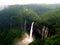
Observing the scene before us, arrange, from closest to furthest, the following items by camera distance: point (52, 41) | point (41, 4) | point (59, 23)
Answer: point (52, 41), point (59, 23), point (41, 4)

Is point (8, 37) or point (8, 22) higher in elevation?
point (8, 22)

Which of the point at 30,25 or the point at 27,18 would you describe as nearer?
the point at 30,25

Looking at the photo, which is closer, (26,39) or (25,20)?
(26,39)

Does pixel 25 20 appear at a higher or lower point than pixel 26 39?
higher

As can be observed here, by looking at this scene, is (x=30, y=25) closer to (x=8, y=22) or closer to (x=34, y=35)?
(x=34, y=35)

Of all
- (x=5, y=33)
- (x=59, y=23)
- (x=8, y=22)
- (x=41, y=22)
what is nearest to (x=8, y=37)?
(x=5, y=33)

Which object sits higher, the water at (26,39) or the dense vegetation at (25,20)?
the dense vegetation at (25,20)

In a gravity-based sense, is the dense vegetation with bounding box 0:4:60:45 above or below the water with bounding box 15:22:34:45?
above

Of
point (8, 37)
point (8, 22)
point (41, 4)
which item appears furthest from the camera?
point (41, 4)
